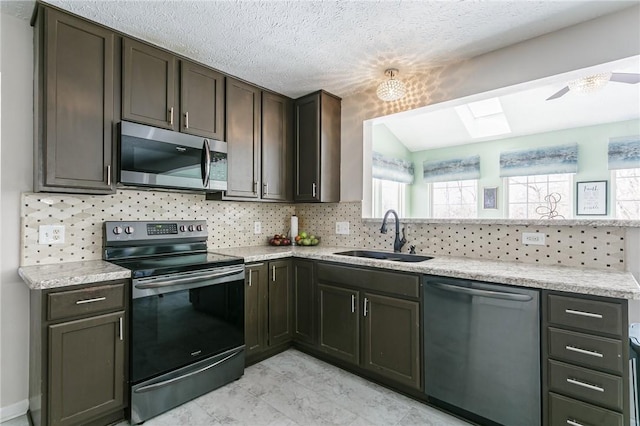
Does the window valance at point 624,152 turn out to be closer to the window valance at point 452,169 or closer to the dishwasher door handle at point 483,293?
the window valance at point 452,169

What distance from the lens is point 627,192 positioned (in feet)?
14.8

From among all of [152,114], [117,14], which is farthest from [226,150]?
[117,14]

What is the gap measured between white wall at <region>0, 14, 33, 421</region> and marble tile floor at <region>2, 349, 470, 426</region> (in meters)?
0.25

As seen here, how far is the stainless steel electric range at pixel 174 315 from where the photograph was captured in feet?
6.10

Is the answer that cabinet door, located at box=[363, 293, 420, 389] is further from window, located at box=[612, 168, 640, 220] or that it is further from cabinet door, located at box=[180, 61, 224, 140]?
window, located at box=[612, 168, 640, 220]

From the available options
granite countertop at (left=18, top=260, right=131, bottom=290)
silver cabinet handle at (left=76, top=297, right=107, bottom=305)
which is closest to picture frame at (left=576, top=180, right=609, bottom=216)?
granite countertop at (left=18, top=260, right=131, bottom=290)

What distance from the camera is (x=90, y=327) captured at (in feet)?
5.57

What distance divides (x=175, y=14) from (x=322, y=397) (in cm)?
252

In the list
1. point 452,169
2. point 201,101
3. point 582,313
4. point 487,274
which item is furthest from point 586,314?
point 452,169

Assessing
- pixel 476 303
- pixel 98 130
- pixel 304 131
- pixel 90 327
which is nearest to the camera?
pixel 90 327

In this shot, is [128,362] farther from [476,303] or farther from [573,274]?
[573,274]

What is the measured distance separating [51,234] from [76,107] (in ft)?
2.60

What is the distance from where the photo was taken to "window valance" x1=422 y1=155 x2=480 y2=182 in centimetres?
577

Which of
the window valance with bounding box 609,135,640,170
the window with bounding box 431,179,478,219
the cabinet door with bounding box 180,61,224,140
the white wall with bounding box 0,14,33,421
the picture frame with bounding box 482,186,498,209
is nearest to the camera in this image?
the white wall with bounding box 0,14,33,421
